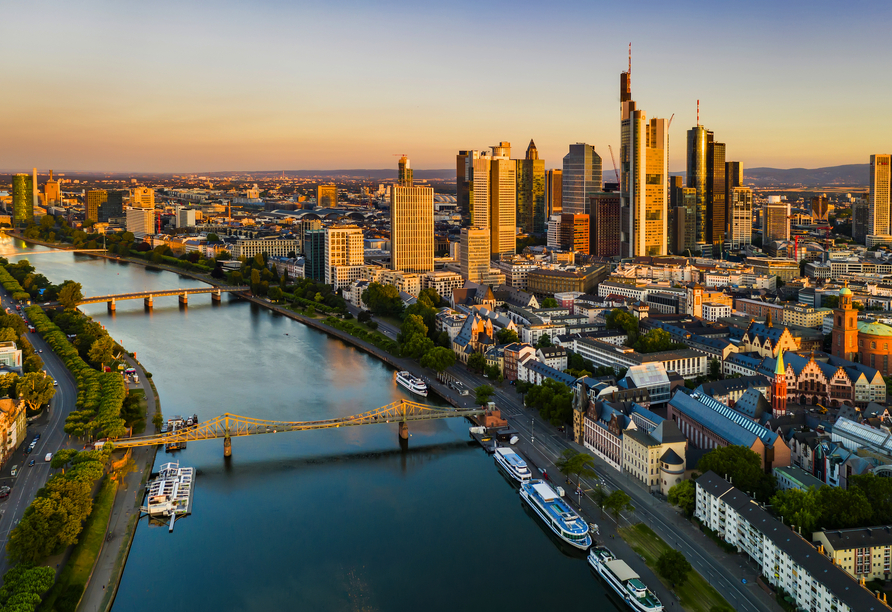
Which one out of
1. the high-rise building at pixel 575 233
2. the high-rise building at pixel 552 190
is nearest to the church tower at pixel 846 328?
the high-rise building at pixel 575 233

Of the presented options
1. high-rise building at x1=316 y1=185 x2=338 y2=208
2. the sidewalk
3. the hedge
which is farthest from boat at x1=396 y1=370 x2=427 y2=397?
high-rise building at x1=316 y1=185 x2=338 y2=208

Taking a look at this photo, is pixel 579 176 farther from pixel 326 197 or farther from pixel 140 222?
pixel 326 197

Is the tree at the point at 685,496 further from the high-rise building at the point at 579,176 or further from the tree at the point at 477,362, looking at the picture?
the high-rise building at the point at 579,176

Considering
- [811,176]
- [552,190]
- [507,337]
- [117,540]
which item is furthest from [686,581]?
[811,176]

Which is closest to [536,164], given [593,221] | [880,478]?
[593,221]

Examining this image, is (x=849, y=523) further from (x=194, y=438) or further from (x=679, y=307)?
(x=679, y=307)

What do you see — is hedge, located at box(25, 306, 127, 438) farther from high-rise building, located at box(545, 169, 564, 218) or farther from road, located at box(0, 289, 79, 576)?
high-rise building, located at box(545, 169, 564, 218)
